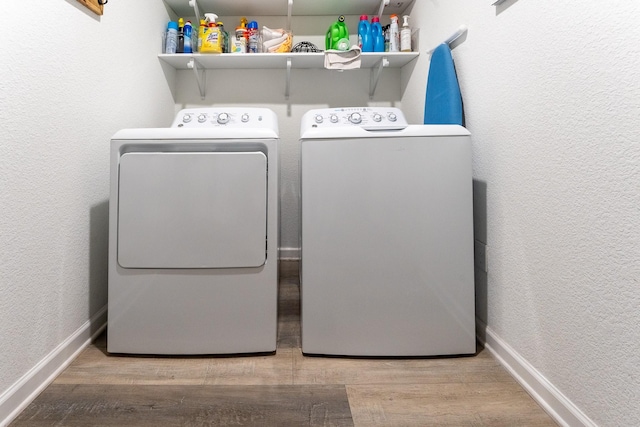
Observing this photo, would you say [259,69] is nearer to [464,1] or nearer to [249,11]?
[249,11]

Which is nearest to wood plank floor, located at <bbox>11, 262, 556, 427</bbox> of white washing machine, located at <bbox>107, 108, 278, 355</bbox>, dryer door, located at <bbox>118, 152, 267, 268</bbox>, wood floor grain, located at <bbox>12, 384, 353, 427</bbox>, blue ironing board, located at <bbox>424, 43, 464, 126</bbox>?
wood floor grain, located at <bbox>12, 384, 353, 427</bbox>

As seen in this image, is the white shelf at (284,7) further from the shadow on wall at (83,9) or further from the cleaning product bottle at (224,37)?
the shadow on wall at (83,9)

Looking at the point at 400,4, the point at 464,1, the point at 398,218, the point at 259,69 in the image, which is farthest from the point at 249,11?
the point at 398,218

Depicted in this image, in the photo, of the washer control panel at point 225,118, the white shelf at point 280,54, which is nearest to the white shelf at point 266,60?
the white shelf at point 280,54

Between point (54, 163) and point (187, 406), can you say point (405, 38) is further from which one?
point (187, 406)

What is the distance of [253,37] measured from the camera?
2135 millimetres

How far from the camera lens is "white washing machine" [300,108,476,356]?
126 cm

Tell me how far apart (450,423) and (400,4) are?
93.0 inches


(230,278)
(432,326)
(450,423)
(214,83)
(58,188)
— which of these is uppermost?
(214,83)

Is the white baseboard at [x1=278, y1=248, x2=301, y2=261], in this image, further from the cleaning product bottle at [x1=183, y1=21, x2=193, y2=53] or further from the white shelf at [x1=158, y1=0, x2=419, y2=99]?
the cleaning product bottle at [x1=183, y1=21, x2=193, y2=53]

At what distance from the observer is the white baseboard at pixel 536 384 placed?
91 cm

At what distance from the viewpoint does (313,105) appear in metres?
2.39

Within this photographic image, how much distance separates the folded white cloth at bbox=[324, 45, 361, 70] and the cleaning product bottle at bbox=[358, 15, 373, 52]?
15 centimetres

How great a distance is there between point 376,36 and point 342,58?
0.31 meters
